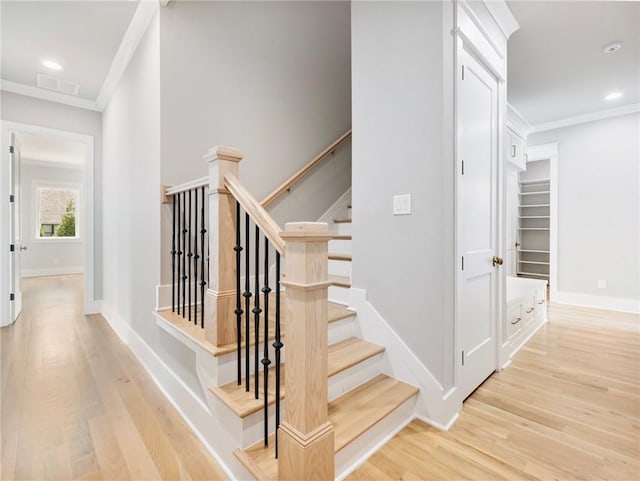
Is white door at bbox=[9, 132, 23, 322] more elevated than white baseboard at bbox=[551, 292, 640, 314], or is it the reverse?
white door at bbox=[9, 132, 23, 322]

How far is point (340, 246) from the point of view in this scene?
2.97 meters

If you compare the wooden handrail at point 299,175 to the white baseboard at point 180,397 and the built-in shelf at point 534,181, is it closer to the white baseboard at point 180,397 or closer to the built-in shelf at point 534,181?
the white baseboard at point 180,397

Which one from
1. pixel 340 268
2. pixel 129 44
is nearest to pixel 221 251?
pixel 340 268

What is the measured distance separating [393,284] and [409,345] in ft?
1.25

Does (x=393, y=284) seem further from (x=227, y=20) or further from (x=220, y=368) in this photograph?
(x=227, y=20)

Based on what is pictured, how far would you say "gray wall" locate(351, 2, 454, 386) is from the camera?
5.84 ft

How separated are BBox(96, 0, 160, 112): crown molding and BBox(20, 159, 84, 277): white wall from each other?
539 cm

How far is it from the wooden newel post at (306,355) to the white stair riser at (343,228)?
215 cm

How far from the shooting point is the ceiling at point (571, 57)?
2514mm

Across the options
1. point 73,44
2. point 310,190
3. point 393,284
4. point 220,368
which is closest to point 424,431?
point 393,284

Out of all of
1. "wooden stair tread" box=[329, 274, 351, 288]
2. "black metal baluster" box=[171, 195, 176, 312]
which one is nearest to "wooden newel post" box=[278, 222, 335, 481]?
"wooden stair tread" box=[329, 274, 351, 288]

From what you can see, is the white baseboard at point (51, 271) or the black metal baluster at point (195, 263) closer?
the black metal baluster at point (195, 263)

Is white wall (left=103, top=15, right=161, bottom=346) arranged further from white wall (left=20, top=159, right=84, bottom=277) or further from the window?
the window

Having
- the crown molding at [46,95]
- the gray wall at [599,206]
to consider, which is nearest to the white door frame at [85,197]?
the crown molding at [46,95]
